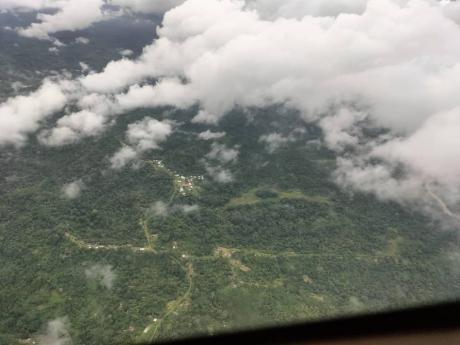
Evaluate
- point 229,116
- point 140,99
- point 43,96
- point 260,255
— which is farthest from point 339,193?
point 43,96

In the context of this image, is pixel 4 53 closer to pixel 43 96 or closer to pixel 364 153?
pixel 43 96

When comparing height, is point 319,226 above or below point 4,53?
→ below

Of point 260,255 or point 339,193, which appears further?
point 339,193

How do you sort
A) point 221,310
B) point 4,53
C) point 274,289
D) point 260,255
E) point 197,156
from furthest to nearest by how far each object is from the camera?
1. point 4,53
2. point 197,156
3. point 260,255
4. point 274,289
5. point 221,310

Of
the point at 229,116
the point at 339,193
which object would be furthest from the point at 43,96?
the point at 339,193

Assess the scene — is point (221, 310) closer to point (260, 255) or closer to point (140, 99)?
point (260, 255)

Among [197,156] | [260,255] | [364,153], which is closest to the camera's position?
[260,255]
